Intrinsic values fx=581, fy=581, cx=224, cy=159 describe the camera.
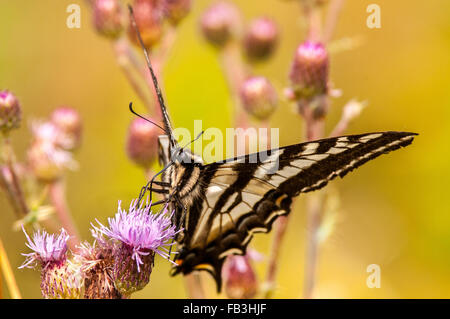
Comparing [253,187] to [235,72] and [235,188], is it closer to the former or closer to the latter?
[235,188]

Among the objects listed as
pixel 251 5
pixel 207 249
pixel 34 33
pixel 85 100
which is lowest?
pixel 207 249

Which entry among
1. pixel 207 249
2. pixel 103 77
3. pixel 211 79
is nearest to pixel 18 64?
pixel 103 77

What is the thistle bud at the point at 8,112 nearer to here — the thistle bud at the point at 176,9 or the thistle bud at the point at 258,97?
the thistle bud at the point at 176,9

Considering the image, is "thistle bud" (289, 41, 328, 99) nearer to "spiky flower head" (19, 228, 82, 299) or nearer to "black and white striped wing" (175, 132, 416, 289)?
"black and white striped wing" (175, 132, 416, 289)

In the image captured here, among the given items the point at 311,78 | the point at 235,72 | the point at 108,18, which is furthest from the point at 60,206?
the point at 311,78
